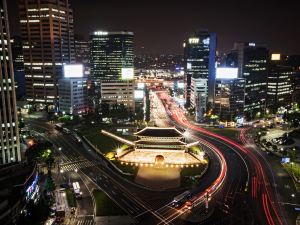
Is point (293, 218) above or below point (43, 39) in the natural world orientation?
below

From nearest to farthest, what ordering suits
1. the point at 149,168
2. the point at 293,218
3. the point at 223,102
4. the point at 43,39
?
the point at 293,218 → the point at 149,168 → the point at 223,102 → the point at 43,39

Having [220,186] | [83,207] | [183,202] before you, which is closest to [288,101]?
[220,186]

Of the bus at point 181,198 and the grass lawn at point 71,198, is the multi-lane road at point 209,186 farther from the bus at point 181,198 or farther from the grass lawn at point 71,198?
the grass lawn at point 71,198

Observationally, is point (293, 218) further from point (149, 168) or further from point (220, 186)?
point (149, 168)

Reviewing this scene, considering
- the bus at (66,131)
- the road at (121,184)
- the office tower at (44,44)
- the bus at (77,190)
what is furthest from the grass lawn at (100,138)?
the office tower at (44,44)

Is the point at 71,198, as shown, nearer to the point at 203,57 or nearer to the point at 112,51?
the point at 203,57

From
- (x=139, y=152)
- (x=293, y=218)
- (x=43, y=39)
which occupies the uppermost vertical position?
(x=43, y=39)

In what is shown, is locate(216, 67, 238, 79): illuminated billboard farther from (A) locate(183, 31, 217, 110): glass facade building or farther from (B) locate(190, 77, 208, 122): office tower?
(A) locate(183, 31, 217, 110): glass facade building
